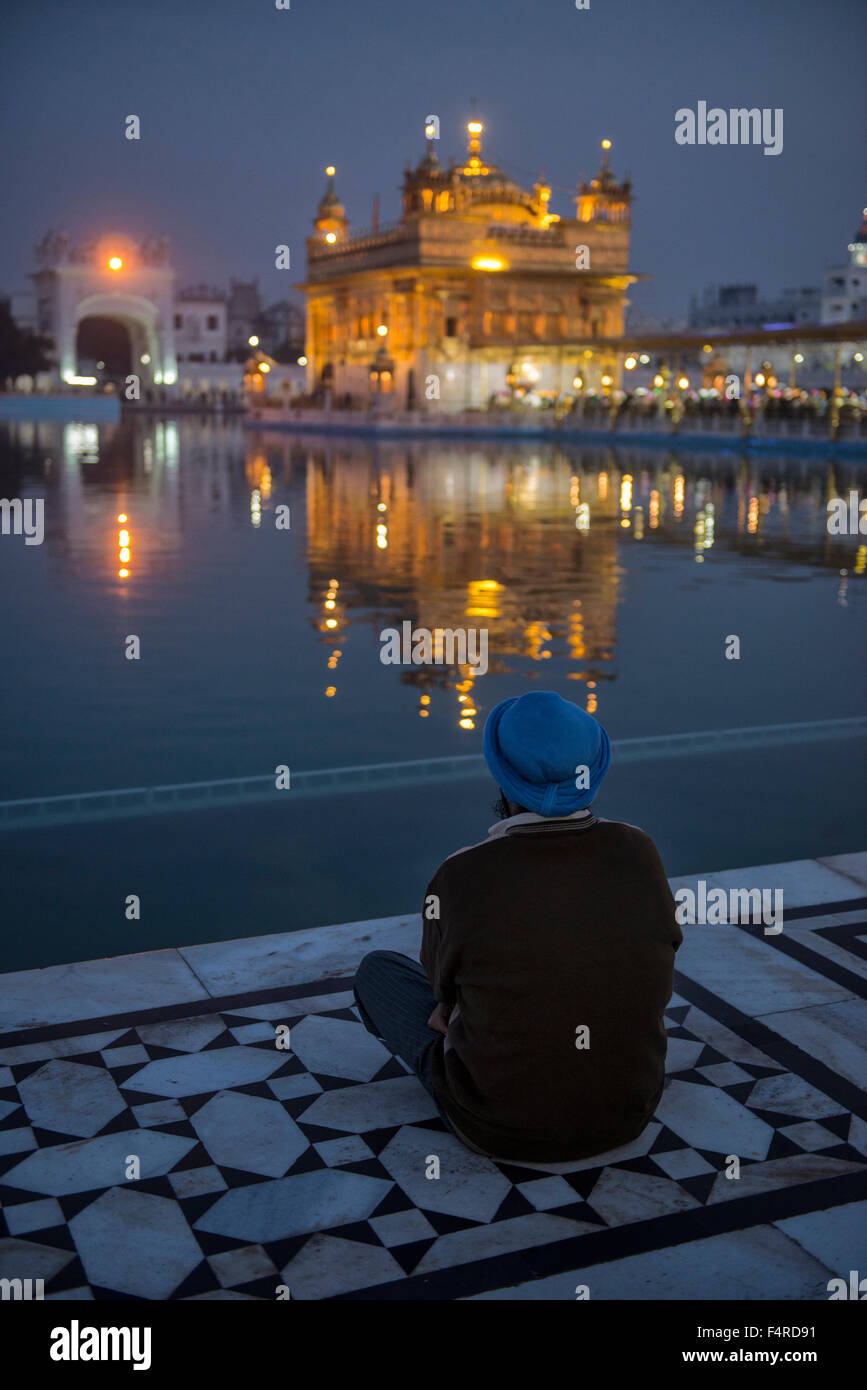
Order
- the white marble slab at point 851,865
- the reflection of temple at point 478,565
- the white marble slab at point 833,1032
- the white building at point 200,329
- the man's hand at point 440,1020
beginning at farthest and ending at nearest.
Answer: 1. the white building at point 200,329
2. the reflection of temple at point 478,565
3. the white marble slab at point 851,865
4. the white marble slab at point 833,1032
5. the man's hand at point 440,1020

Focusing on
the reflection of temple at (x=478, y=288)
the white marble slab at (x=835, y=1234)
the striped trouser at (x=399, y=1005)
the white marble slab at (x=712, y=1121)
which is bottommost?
the white marble slab at (x=835, y=1234)

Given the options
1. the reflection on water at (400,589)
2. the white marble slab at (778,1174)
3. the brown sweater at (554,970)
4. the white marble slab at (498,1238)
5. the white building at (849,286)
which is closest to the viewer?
the white marble slab at (498,1238)

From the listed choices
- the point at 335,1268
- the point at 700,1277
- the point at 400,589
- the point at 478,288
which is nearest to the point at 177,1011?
the point at 335,1268

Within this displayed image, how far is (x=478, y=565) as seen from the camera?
43.5 ft

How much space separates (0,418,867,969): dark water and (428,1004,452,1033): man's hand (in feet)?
6.38

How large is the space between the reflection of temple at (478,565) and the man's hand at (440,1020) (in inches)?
188

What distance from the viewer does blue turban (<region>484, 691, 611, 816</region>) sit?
2768 mm

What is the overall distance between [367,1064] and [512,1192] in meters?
0.65

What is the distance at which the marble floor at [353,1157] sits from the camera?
8.72 ft

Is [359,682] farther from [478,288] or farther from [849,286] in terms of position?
[849,286]

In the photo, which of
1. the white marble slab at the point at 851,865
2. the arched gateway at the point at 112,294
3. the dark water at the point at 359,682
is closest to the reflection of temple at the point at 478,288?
the arched gateway at the point at 112,294

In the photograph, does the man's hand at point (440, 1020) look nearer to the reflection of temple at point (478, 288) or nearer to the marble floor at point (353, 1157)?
the marble floor at point (353, 1157)

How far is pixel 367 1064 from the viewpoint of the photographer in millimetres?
3484

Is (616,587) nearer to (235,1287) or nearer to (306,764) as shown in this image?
(306,764)
